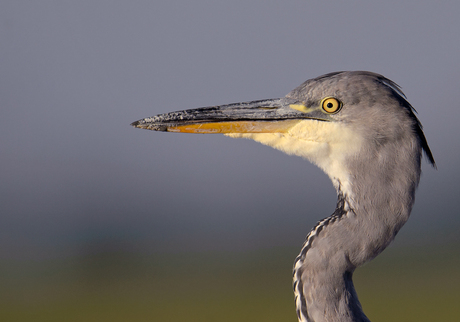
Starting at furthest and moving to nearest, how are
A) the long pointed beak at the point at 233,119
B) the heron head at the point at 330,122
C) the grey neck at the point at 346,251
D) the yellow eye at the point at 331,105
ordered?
the long pointed beak at the point at 233,119 → the yellow eye at the point at 331,105 → the heron head at the point at 330,122 → the grey neck at the point at 346,251

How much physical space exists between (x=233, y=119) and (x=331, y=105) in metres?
0.60

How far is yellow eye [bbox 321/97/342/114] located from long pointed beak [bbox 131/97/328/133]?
0.55 feet

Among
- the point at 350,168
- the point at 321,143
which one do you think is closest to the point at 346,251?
the point at 350,168

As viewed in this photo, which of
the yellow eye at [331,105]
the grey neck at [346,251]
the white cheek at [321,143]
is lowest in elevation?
the grey neck at [346,251]

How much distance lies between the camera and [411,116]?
2.34 m

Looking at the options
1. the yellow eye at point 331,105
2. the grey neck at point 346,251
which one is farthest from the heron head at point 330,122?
the grey neck at point 346,251

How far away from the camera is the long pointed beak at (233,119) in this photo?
8.69 feet

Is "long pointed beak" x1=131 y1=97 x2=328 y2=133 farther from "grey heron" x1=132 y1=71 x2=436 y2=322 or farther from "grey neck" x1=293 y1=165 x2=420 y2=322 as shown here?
"grey neck" x1=293 y1=165 x2=420 y2=322

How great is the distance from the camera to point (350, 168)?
2.39 m

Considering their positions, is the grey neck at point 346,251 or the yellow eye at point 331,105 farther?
the yellow eye at point 331,105

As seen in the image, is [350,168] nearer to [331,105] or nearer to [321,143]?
[321,143]

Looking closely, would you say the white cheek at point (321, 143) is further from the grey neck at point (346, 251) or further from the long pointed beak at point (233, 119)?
the grey neck at point (346, 251)

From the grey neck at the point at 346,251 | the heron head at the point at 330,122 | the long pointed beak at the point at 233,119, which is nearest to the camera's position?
the grey neck at the point at 346,251

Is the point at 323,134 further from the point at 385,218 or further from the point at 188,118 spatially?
the point at 188,118
